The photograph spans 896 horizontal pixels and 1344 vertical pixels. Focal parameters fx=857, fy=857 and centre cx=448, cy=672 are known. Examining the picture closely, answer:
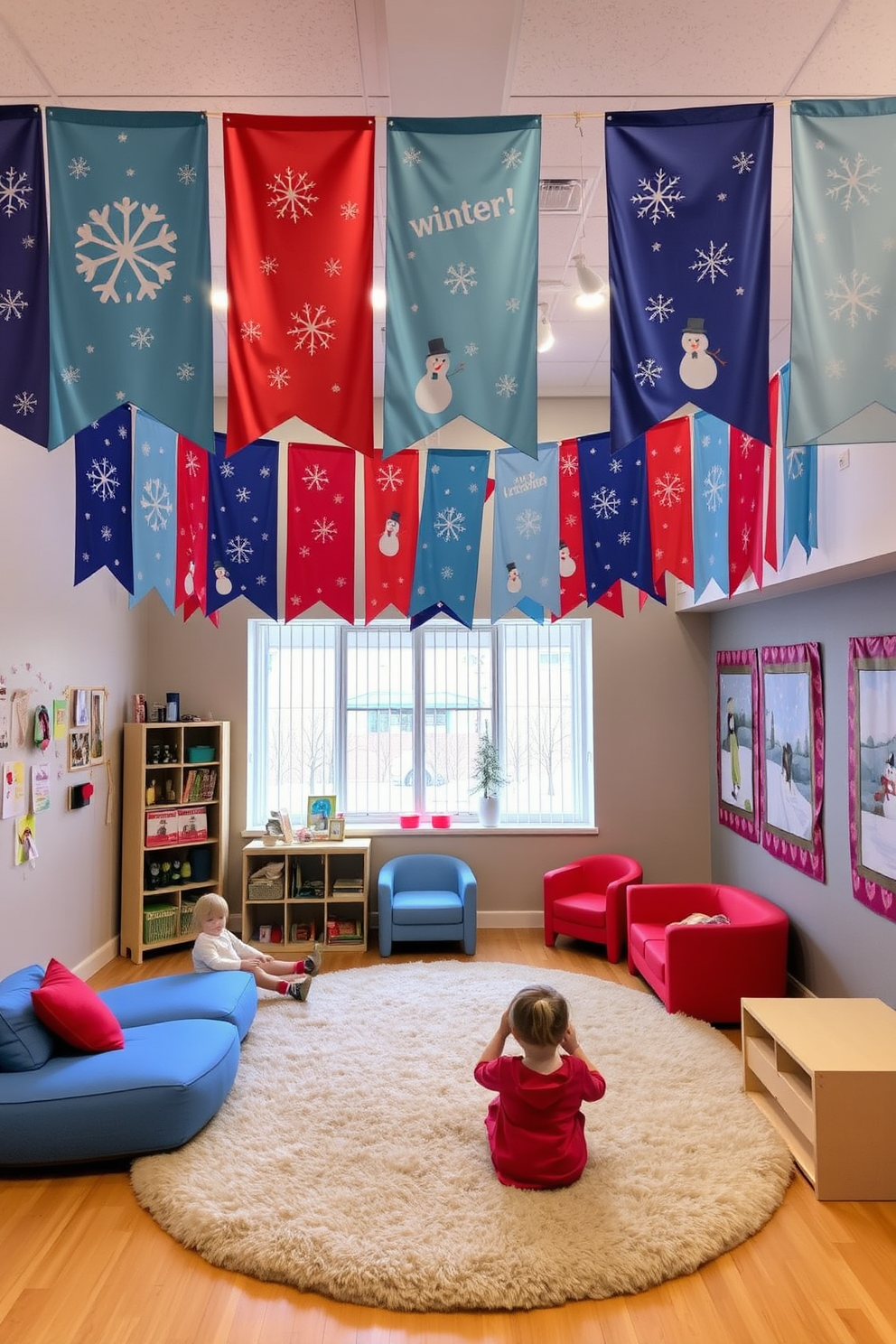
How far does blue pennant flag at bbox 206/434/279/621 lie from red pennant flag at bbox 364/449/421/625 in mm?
518

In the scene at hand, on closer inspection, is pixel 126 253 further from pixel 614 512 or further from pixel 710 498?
pixel 710 498

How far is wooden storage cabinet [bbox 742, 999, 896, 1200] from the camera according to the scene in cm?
318

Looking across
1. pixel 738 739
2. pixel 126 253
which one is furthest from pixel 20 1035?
pixel 738 739

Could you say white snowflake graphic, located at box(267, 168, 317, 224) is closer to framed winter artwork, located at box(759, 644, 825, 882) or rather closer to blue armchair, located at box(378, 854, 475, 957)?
framed winter artwork, located at box(759, 644, 825, 882)

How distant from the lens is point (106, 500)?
152 inches

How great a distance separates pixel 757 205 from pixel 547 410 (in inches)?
180

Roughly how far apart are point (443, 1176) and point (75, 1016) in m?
1.68

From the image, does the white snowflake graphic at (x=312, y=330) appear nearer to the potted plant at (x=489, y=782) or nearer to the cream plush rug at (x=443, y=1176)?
the cream plush rug at (x=443, y=1176)

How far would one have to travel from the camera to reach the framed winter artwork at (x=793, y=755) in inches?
189

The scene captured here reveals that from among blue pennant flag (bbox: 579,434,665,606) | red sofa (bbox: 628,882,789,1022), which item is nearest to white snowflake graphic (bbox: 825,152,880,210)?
blue pennant flag (bbox: 579,434,665,606)

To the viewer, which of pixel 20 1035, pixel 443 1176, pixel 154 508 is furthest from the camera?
pixel 154 508

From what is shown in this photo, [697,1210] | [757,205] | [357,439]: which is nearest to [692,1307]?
[697,1210]

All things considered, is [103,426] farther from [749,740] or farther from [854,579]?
[749,740]

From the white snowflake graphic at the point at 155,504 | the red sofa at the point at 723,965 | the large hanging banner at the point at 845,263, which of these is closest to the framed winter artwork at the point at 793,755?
the red sofa at the point at 723,965
